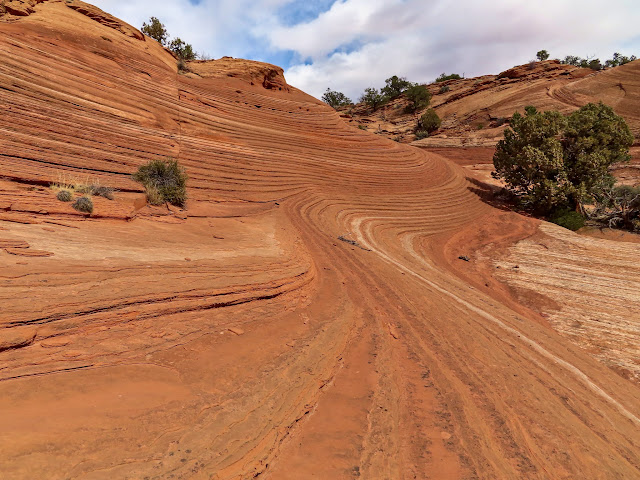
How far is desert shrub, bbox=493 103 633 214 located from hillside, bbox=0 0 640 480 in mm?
7617

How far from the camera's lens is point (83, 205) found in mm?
6039

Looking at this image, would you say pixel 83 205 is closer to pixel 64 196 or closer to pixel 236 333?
pixel 64 196

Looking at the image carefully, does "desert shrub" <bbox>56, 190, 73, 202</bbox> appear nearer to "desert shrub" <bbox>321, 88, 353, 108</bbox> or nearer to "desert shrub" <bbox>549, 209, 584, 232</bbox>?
"desert shrub" <bbox>549, 209, 584, 232</bbox>

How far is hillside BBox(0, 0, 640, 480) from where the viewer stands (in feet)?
8.70

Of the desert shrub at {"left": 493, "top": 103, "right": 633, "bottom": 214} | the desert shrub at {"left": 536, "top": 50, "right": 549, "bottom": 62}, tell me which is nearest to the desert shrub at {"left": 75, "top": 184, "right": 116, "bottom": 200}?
the desert shrub at {"left": 493, "top": 103, "right": 633, "bottom": 214}

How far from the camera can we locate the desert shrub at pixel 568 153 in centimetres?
1859

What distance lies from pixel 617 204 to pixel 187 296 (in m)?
23.5

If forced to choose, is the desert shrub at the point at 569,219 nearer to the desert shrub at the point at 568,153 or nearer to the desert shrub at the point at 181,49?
the desert shrub at the point at 568,153

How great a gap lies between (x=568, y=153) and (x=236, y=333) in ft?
78.2

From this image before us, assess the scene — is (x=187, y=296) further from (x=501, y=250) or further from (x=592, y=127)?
(x=592, y=127)

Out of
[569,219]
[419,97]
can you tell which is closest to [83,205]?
[569,219]

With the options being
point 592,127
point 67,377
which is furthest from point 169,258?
point 592,127

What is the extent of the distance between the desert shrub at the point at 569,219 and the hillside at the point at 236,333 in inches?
213

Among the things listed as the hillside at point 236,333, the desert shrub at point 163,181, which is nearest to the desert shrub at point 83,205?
the hillside at point 236,333
